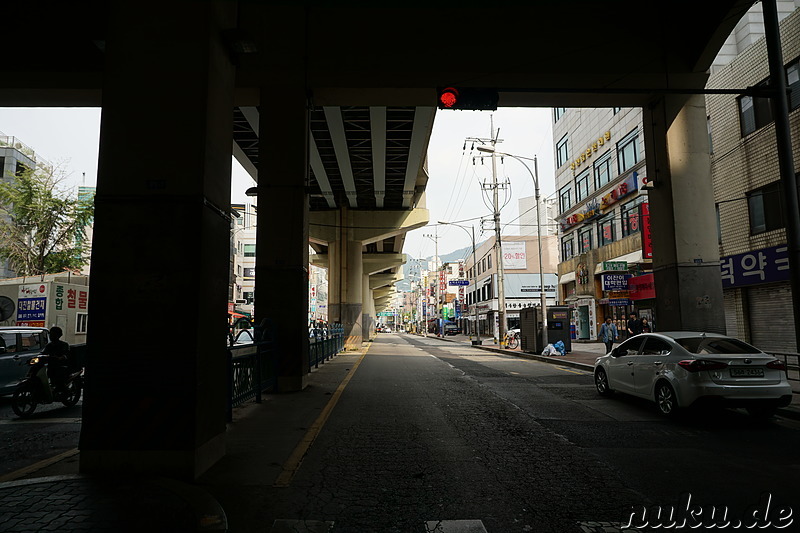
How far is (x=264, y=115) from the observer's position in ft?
47.0

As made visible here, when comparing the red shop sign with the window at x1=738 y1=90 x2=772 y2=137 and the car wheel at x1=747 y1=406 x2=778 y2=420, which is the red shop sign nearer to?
the window at x1=738 y1=90 x2=772 y2=137

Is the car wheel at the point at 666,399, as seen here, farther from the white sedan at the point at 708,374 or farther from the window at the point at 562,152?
the window at the point at 562,152

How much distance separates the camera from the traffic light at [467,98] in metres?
10.2

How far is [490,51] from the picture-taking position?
1310cm

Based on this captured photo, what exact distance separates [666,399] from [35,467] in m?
9.65

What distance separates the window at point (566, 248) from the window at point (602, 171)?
6057mm

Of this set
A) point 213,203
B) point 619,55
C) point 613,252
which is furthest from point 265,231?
point 613,252

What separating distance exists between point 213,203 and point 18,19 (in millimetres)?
8916

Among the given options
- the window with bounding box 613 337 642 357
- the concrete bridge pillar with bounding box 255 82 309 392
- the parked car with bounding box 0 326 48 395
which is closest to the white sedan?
the window with bounding box 613 337 642 357

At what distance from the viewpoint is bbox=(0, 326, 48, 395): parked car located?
36.1 ft

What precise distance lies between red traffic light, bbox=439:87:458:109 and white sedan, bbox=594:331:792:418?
603 cm

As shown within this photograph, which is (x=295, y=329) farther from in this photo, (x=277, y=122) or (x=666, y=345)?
(x=666, y=345)

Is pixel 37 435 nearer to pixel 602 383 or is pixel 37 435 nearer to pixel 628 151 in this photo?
pixel 602 383

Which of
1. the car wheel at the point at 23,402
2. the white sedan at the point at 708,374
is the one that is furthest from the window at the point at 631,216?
the car wheel at the point at 23,402
